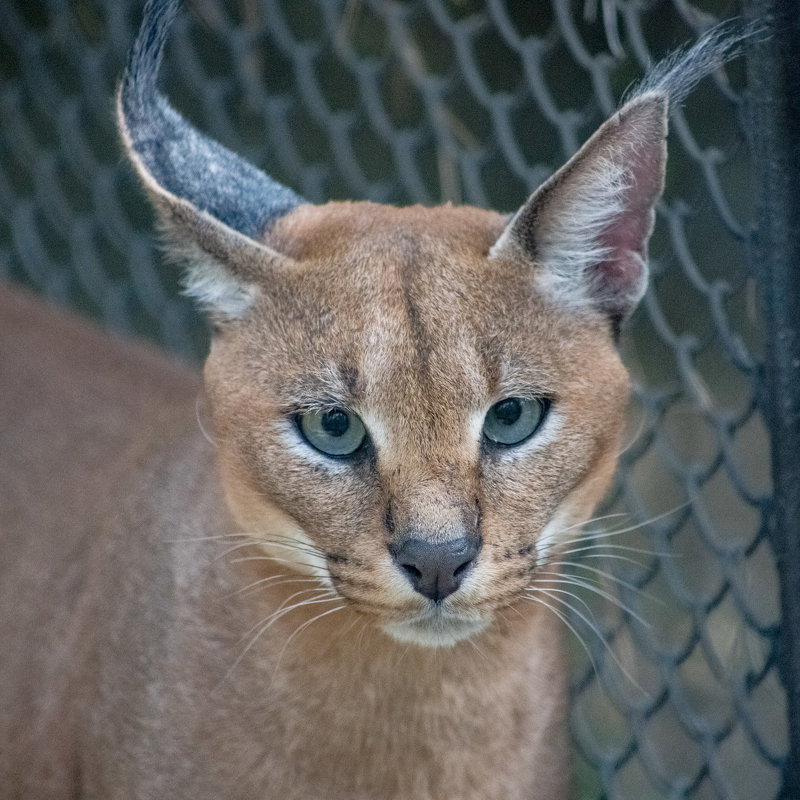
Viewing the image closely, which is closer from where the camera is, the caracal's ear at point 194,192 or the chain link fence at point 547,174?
the caracal's ear at point 194,192

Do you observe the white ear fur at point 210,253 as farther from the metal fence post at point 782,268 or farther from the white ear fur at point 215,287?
the metal fence post at point 782,268

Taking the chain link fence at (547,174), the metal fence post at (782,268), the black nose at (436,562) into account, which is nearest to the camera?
the black nose at (436,562)

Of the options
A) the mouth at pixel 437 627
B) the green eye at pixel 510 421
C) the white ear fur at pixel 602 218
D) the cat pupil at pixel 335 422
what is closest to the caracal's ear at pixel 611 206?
the white ear fur at pixel 602 218

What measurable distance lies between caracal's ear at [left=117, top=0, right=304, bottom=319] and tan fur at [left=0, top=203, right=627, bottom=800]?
38 millimetres

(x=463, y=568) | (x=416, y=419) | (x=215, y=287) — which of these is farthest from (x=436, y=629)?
(x=215, y=287)

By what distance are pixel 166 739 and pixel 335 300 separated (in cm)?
69

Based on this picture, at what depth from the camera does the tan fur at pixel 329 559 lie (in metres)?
1.41

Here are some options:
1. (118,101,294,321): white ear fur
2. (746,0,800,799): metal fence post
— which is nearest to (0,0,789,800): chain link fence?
(746,0,800,799): metal fence post

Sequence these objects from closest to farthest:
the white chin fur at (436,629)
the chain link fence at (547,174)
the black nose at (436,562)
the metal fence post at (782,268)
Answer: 1. the black nose at (436,562)
2. the white chin fur at (436,629)
3. the metal fence post at (782,268)
4. the chain link fence at (547,174)

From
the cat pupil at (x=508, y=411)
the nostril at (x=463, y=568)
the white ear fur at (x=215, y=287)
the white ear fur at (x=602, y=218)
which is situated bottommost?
the nostril at (x=463, y=568)

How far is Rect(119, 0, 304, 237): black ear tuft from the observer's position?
62.2 inches

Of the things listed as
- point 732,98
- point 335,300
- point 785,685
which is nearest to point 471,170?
point 732,98

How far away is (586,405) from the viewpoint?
1505mm

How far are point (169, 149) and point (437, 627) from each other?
2.37ft
